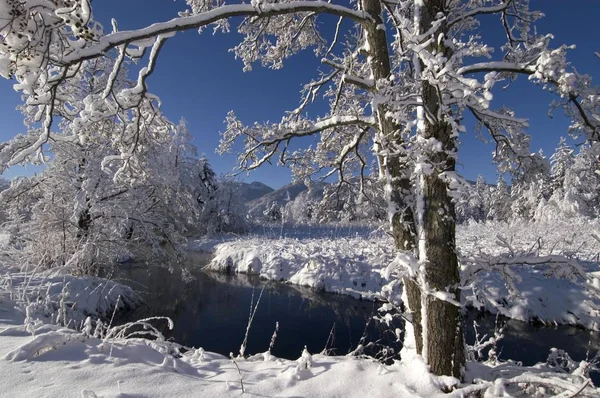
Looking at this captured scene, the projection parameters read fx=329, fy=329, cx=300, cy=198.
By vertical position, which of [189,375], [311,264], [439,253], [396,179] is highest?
[396,179]

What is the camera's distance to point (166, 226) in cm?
1117

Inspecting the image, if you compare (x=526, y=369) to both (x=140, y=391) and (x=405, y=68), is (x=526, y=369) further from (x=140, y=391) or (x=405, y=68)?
(x=405, y=68)

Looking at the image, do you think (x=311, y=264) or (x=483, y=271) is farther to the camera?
(x=311, y=264)

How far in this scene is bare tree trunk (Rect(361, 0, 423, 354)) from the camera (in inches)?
115

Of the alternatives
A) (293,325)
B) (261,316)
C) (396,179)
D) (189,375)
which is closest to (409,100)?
(396,179)

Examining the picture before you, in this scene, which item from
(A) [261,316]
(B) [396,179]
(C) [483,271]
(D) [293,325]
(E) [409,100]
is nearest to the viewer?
(E) [409,100]

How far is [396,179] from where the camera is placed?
10.1 feet

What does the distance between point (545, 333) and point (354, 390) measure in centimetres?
897

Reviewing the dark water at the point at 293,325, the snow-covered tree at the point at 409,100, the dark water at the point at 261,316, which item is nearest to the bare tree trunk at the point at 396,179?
the snow-covered tree at the point at 409,100

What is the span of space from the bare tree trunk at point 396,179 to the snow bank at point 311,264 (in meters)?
7.54

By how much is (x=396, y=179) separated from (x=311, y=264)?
11.5 m

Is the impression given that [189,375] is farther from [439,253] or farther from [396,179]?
[396,179]

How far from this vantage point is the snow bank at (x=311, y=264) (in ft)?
41.5

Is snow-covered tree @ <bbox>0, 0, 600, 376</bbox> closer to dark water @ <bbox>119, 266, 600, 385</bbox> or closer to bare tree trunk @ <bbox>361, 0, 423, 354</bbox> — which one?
bare tree trunk @ <bbox>361, 0, 423, 354</bbox>
